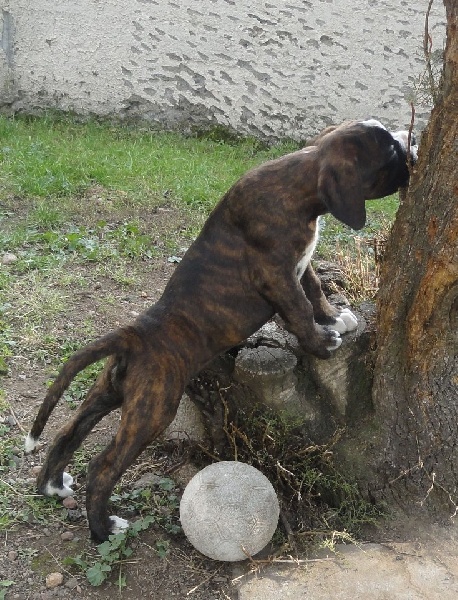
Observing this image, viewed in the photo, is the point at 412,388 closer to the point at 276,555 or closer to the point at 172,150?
the point at 276,555

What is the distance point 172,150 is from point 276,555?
5961 mm

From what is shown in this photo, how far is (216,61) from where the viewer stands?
9148 mm

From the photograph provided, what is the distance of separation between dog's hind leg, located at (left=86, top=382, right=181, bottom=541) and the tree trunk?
108 centimetres

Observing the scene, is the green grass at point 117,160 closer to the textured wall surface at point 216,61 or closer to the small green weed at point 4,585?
the textured wall surface at point 216,61

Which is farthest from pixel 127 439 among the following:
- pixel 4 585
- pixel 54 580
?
pixel 4 585

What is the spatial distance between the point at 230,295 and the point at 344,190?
0.70 metres

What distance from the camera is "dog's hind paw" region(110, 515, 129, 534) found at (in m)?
3.39

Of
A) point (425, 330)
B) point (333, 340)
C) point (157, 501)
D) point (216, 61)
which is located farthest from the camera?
point (216, 61)

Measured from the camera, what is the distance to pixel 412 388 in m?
3.53

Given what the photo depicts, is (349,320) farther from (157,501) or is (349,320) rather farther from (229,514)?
(157,501)

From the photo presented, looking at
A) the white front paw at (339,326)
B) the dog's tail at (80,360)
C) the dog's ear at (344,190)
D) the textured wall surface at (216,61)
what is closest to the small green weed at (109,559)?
the dog's tail at (80,360)

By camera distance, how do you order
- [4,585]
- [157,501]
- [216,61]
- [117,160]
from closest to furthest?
1. [4,585]
2. [157,501]
3. [117,160]
4. [216,61]

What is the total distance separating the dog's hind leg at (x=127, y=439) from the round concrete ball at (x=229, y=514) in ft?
1.02

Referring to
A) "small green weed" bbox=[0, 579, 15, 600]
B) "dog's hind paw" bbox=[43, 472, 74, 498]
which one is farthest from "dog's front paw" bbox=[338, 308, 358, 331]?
"small green weed" bbox=[0, 579, 15, 600]
